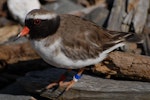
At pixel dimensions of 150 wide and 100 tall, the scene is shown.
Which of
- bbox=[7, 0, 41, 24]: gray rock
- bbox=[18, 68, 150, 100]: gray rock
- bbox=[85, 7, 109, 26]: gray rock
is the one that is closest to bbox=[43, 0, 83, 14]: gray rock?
bbox=[7, 0, 41, 24]: gray rock

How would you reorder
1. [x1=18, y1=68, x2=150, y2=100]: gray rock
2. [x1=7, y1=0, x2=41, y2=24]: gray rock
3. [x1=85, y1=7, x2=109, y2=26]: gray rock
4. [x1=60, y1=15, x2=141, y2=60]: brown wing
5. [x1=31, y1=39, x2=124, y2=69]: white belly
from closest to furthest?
[x1=31, y1=39, x2=124, y2=69]: white belly → [x1=60, y1=15, x2=141, y2=60]: brown wing → [x1=18, y1=68, x2=150, y2=100]: gray rock → [x1=85, y1=7, x2=109, y2=26]: gray rock → [x1=7, y1=0, x2=41, y2=24]: gray rock

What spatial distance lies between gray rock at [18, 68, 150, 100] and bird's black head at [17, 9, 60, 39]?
3.41 ft

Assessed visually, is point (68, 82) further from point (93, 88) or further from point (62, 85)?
point (93, 88)

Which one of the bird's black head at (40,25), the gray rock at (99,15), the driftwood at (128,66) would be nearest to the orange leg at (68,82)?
the driftwood at (128,66)

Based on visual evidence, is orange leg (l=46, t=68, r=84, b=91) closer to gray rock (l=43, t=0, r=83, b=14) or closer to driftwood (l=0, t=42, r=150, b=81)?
driftwood (l=0, t=42, r=150, b=81)

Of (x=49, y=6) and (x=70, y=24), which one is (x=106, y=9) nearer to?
(x=49, y=6)

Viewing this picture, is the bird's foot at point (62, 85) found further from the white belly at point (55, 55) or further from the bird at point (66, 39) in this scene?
the white belly at point (55, 55)

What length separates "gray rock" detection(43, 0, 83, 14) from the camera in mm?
10188

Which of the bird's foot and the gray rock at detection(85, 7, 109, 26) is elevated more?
the gray rock at detection(85, 7, 109, 26)

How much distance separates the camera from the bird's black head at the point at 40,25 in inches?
267

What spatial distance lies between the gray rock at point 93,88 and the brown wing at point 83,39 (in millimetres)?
559

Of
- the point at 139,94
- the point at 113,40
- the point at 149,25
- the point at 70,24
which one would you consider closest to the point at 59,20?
the point at 70,24

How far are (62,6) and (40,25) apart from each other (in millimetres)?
3554

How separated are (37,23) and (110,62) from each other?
1404 mm
